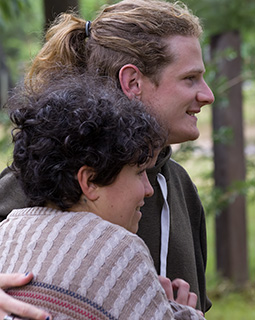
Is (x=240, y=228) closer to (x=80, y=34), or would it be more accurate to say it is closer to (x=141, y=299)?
(x=80, y=34)

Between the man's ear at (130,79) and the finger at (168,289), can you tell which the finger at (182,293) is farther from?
the man's ear at (130,79)

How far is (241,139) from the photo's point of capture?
657 centimetres

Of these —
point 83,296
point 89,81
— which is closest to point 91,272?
point 83,296

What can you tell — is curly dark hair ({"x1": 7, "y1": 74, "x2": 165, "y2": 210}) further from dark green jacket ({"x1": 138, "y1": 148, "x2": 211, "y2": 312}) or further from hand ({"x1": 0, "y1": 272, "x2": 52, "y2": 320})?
dark green jacket ({"x1": 138, "y1": 148, "x2": 211, "y2": 312})

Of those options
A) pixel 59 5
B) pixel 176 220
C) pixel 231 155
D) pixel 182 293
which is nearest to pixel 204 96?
pixel 176 220

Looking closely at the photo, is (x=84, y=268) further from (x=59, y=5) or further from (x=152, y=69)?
(x=59, y=5)

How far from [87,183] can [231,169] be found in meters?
4.97

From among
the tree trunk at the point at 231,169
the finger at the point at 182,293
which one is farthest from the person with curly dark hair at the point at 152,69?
the tree trunk at the point at 231,169

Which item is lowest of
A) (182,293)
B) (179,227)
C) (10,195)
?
(179,227)

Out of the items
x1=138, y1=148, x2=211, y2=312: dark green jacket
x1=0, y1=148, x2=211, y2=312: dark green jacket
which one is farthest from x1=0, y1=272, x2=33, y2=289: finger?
x1=138, y1=148, x2=211, y2=312: dark green jacket

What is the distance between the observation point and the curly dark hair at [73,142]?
65.4 inches

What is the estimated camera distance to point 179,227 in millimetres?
2453

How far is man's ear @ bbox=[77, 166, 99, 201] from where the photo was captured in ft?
5.49

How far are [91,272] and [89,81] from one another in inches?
27.1
